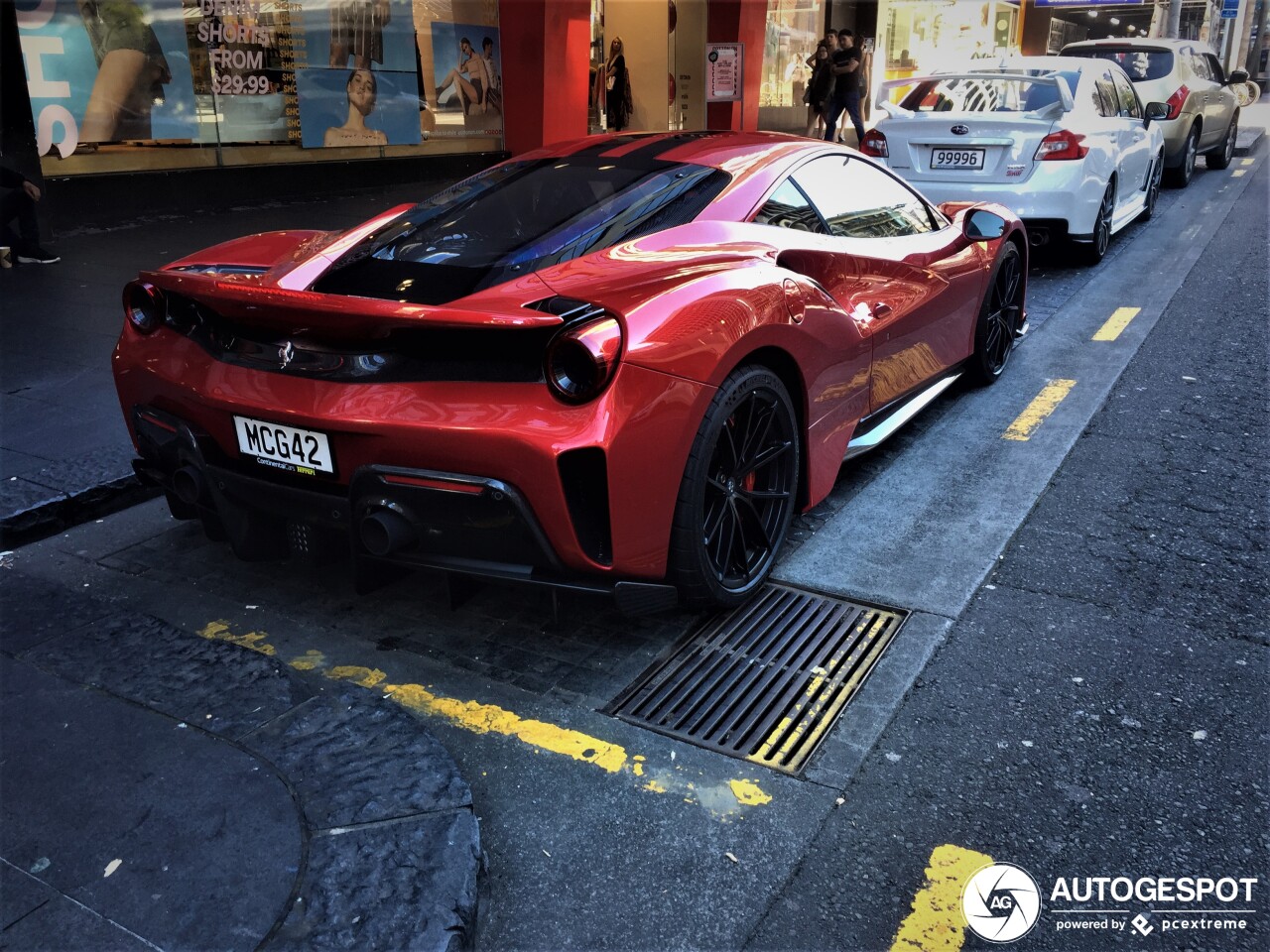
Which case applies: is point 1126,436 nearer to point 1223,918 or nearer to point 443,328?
point 1223,918

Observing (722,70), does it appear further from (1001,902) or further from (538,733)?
(1001,902)

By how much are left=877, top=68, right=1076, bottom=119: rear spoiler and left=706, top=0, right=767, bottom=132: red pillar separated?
736 cm

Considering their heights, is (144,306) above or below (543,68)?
below

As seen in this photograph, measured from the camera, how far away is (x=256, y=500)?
3.07 meters

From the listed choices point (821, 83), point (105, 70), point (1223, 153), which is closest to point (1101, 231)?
point (821, 83)

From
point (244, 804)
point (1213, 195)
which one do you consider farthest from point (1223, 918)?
point (1213, 195)

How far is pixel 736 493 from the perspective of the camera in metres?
3.28

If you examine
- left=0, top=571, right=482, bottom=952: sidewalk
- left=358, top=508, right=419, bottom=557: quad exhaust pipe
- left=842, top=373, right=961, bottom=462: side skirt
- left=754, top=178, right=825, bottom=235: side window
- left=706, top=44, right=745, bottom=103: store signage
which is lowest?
left=0, top=571, right=482, bottom=952: sidewalk

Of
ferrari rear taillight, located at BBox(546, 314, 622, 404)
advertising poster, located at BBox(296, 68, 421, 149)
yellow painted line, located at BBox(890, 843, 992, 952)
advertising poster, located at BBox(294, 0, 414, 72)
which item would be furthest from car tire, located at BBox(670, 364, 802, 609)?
advertising poster, located at BBox(294, 0, 414, 72)

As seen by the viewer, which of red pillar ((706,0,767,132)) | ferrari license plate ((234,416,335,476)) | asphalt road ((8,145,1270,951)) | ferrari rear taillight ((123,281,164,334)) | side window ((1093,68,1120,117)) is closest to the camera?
asphalt road ((8,145,1270,951))

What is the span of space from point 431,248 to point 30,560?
199 centimetres

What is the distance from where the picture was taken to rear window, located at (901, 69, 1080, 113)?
8.41 m

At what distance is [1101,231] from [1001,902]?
7850 mm

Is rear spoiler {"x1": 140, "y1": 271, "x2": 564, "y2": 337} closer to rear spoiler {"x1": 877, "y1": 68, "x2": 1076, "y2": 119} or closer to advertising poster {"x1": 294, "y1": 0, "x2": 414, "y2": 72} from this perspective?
rear spoiler {"x1": 877, "y1": 68, "x2": 1076, "y2": 119}
